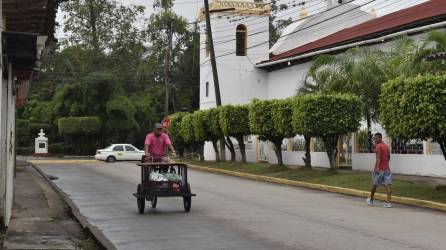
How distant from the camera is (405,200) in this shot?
17797mm

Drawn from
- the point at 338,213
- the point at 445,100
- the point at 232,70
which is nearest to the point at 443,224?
the point at 338,213

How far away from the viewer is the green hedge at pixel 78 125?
60.9 m

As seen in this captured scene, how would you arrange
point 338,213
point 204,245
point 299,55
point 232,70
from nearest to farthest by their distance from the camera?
point 204,245 < point 338,213 < point 299,55 < point 232,70

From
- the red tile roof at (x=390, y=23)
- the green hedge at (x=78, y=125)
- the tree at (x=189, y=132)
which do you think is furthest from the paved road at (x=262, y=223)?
the green hedge at (x=78, y=125)

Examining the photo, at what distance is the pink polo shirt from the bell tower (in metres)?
32.7

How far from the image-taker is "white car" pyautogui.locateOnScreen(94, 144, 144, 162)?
4947 centimetres

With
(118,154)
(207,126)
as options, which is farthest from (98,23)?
(207,126)

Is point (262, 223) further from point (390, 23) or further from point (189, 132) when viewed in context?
point (189, 132)

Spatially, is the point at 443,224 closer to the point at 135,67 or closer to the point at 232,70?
the point at 232,70

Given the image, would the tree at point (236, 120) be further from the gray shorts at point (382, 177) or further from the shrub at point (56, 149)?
the shrub at point (56, 149)

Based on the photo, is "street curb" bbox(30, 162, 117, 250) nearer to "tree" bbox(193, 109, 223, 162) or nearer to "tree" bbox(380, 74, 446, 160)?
"tree" bbox(380, 74, 446, 160)

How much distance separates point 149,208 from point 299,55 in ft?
94.9

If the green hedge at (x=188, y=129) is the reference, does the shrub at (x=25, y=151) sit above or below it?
below

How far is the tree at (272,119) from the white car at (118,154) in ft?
66.9
